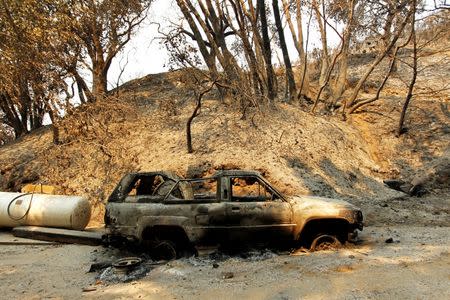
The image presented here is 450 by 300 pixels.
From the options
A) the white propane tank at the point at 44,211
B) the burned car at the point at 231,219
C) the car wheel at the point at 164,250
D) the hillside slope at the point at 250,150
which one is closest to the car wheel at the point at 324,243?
the burned car at the point at 231,219

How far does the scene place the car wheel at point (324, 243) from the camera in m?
7.11

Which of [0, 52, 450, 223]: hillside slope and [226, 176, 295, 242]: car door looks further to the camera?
[0, 52, 450, 223]: hillside slope

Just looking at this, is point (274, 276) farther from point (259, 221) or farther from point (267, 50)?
point (267, 50)

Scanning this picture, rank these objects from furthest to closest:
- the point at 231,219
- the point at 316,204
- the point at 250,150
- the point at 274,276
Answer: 1. the point at 250,150
2. the point at 316,204
3. the point at 231,219
4. the point at 274,276

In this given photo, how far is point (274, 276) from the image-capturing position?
5.98m

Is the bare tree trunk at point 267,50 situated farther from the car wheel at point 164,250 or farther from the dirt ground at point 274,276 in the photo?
the car wheel at point 164,250

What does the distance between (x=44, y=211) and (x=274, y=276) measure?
7340mm

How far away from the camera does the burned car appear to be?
7.01 metres

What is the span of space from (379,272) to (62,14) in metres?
13.8

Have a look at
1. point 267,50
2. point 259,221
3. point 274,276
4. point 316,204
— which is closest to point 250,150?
point 267,50

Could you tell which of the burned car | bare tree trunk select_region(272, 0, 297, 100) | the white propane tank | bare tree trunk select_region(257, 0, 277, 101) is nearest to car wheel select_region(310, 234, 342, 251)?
the burned car

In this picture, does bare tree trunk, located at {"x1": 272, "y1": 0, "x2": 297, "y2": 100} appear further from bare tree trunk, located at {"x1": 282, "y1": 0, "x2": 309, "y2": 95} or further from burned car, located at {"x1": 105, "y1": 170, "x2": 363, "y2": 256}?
burned car, located at {"x1": 105, "y1": 170, "x2": 363, "y2": 256}

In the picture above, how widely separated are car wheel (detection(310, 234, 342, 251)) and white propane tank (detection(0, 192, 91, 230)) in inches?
255

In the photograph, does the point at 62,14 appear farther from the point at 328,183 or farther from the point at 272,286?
the point at 272,286
